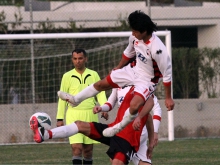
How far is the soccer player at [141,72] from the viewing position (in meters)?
7.74

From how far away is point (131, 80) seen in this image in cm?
793

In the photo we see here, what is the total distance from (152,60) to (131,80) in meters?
0.35

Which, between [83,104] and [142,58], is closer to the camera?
[142,58]

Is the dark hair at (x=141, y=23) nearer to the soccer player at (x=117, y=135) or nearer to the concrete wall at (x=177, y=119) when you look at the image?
the soccer player at (x=117, y=135)

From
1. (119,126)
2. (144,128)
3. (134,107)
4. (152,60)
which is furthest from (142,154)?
(152,60)

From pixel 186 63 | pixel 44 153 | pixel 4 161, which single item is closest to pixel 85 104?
pixel 4 161

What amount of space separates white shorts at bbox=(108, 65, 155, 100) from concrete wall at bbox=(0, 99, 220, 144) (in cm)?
940

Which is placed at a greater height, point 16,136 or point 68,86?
point 68,86

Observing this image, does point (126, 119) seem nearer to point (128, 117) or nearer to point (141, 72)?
point (128, 117)

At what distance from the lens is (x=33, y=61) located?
55.4 ft

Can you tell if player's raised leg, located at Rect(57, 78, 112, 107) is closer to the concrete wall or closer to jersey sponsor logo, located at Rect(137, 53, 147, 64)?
jersey sponsor logo, located at Rect(137, 53, 147, 64)

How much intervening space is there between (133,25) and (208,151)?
22.1 ft

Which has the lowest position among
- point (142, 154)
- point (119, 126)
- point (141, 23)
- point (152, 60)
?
point (142, 154)

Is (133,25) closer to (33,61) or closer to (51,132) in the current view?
(51,132)
